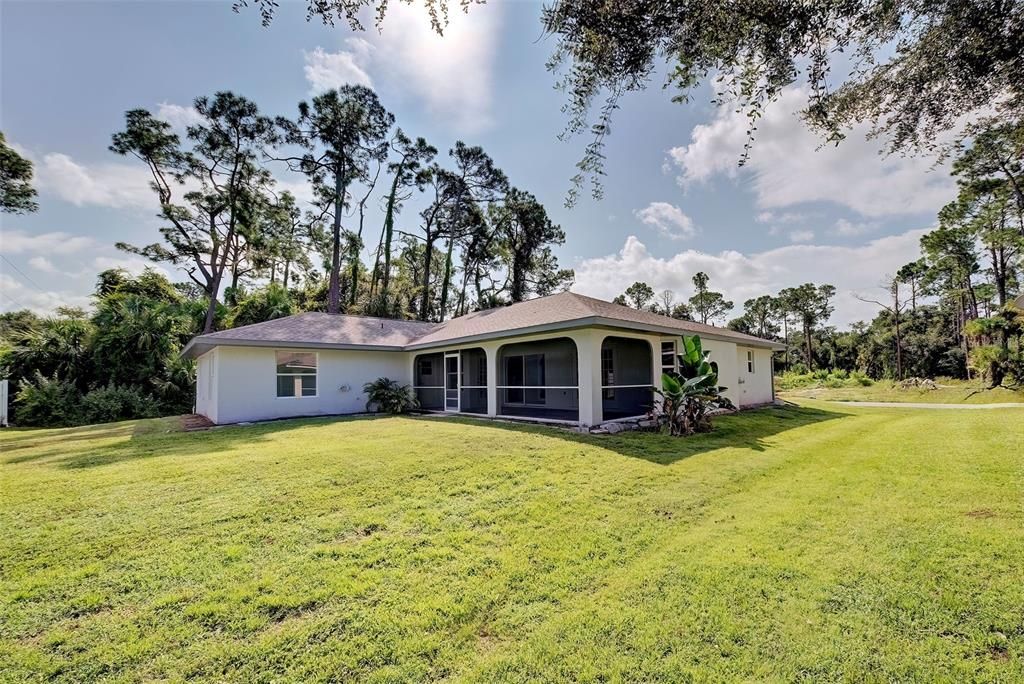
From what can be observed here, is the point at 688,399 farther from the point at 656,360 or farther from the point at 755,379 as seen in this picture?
the point at 755,379

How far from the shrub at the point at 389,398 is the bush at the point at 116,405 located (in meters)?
7.50

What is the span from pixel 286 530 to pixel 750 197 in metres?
15.3

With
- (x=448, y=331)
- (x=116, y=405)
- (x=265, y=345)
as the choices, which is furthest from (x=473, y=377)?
(x=116, y=405)

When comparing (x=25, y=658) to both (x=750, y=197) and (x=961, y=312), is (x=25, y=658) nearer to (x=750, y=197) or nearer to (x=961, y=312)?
(x=750, y=197)

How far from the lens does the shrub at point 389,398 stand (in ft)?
48.4

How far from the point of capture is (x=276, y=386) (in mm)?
13445

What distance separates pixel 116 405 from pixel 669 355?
17.8m

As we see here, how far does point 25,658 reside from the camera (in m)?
2.48

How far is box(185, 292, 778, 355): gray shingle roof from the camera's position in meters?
10.8

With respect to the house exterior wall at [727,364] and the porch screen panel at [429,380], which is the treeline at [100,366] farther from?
the house exterior wall at [727,364]

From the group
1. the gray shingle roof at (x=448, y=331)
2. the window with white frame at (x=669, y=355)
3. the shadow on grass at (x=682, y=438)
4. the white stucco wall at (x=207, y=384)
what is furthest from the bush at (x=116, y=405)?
the window with white frame at (x=669, y=355)

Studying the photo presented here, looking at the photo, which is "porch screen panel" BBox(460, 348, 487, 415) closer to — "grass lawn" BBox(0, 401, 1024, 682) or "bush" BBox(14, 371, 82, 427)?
"grass lawn" BBox(0, 401, 1024, 682)

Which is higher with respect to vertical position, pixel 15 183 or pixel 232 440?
pixel 15 183

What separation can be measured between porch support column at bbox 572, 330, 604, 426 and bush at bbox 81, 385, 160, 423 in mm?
15003
